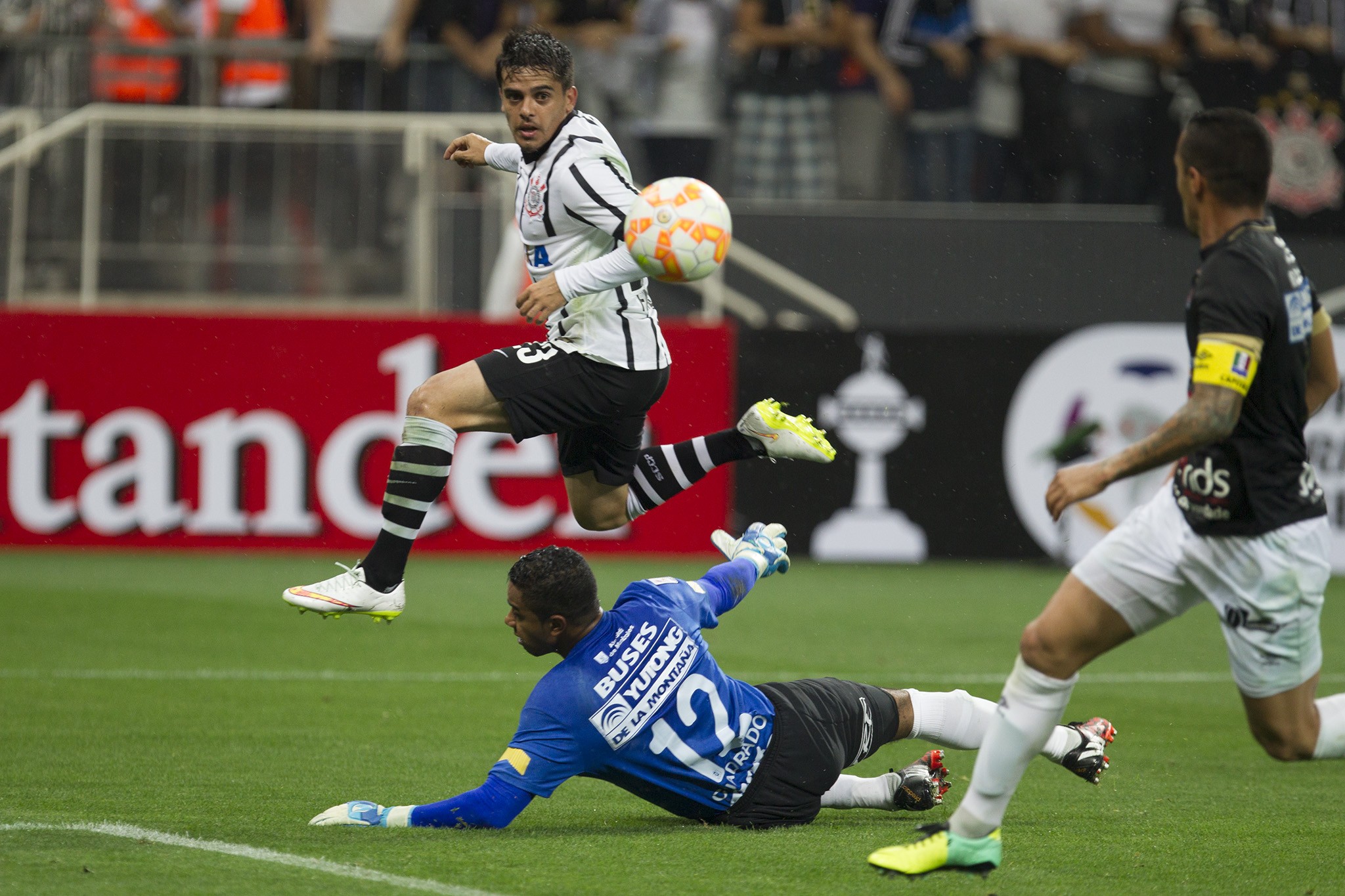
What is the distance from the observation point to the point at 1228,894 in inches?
193

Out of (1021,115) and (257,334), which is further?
(1021,115)

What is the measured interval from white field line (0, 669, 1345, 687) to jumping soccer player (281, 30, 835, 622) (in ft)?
9.09

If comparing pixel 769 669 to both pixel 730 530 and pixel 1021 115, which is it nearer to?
pixel 730 530

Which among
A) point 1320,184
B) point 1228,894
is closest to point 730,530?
point 1320,184

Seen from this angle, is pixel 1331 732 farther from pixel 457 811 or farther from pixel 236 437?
pixel 236 437

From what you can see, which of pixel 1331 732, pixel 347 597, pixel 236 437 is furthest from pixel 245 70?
pixel 1331 732

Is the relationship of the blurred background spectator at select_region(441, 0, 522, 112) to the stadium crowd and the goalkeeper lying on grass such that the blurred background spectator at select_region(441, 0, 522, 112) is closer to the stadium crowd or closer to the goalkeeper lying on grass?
the stadium crowd

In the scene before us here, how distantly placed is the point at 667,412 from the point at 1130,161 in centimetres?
504

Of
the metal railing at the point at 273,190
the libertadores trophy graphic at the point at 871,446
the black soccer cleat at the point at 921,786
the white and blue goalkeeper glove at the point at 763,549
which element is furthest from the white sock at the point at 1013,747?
the metal railing at the point at 273,190

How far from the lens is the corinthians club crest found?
49.7ft

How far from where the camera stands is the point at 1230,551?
4.63 metres

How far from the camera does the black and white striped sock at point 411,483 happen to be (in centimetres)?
621

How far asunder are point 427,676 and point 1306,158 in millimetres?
9886

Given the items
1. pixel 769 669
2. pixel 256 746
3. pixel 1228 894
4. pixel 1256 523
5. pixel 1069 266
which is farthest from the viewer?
pixel 1069 266
